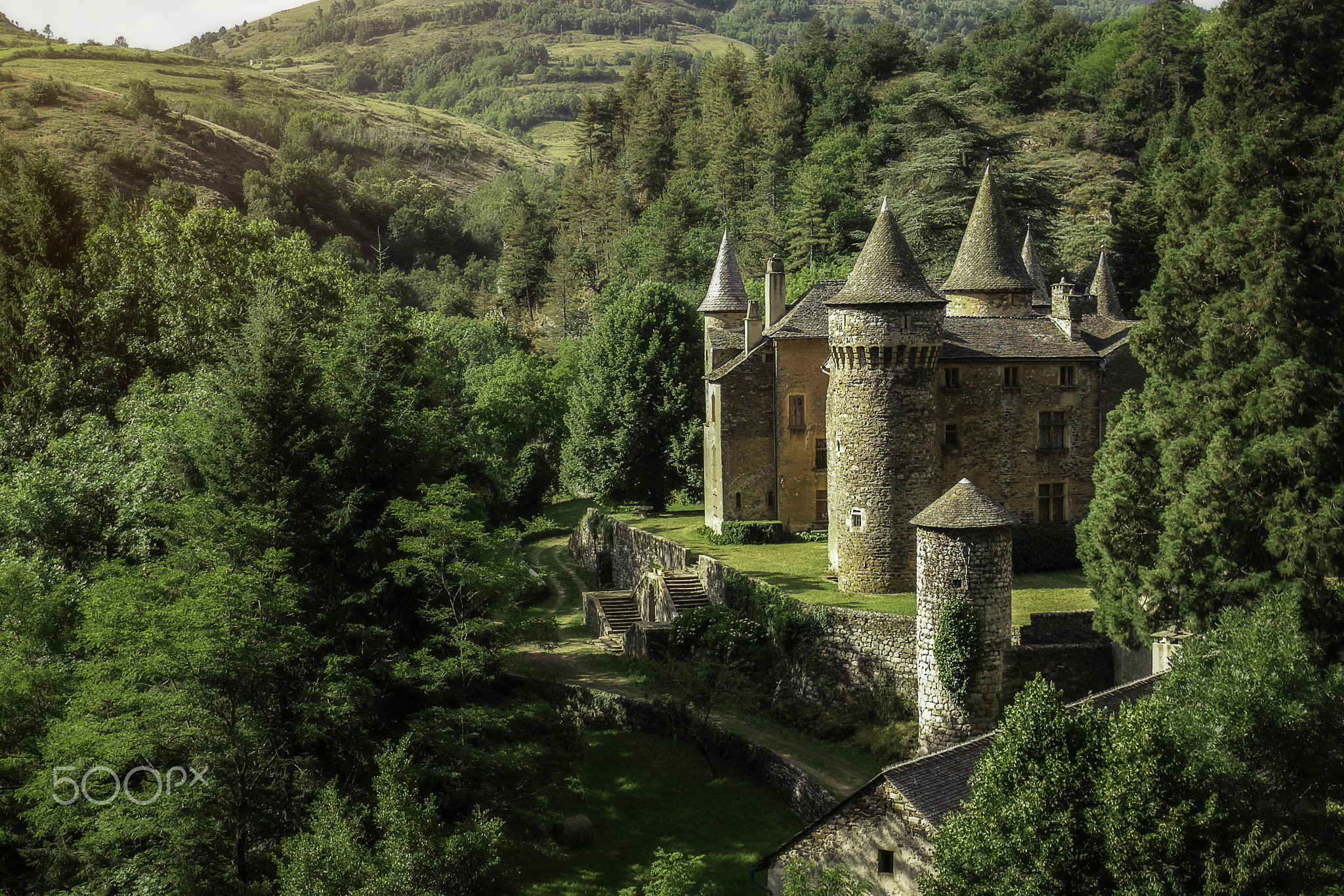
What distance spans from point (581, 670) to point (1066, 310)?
23.5m

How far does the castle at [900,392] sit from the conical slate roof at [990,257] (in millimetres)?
62

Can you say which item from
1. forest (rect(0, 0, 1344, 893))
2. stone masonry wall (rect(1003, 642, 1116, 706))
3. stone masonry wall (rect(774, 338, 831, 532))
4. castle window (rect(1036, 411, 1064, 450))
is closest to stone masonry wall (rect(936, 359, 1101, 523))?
castle window (rect(1036, 411, 1064, 450))

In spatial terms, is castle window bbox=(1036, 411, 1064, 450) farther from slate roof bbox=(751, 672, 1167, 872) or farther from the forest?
slate roof bbox=(751, 672, 1167, 872)

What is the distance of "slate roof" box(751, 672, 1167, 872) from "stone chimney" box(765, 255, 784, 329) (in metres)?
24.4

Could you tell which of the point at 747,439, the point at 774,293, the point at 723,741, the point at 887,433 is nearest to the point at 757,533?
the point at 747,439

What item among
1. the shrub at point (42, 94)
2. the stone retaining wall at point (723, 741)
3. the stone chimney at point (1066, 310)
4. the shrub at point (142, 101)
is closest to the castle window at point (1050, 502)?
the stone chimney at point (1066, 310)

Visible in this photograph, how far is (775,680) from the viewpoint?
32969mm

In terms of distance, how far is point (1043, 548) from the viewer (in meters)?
37.4

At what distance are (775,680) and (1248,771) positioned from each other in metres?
17.8

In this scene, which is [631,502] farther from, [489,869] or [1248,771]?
[1248,771]

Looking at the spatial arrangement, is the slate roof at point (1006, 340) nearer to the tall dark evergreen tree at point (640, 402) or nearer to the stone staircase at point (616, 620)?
the stone staircase at point (616, 620)

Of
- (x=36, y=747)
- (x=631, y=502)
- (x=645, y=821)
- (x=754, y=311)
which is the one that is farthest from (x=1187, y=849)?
(x=631, y=502)

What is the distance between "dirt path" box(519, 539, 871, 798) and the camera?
28.1 m

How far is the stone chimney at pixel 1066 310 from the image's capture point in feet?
129
